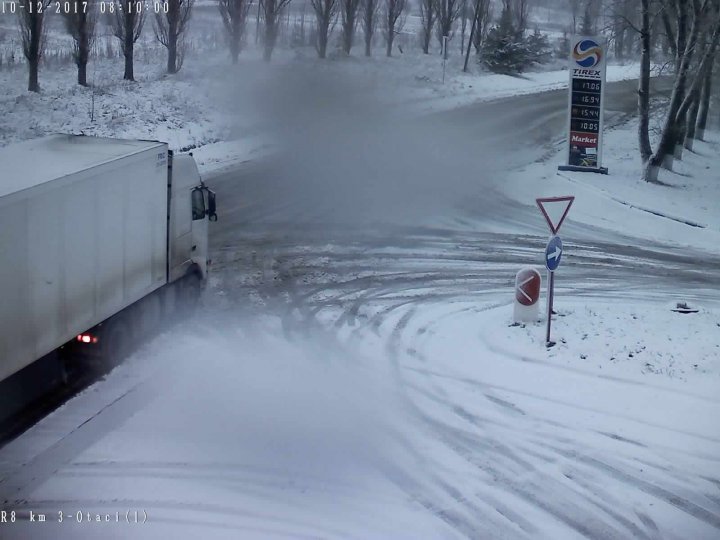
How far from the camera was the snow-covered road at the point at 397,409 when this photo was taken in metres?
7.64

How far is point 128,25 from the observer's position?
33.6 m

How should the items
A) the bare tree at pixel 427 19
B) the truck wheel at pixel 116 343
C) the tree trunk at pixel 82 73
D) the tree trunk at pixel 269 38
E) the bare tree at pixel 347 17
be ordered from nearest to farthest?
the truck wheel at pixel 116 343 → the tree trunk at pixel 82 73 → the tree trunk at pixel 269 38 → the bare tree at pixel 347 17 → the bare tree at pixel 427 19

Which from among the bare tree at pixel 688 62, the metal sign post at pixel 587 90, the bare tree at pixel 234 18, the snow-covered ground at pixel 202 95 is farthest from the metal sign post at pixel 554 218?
the bare tree at pixel 234 18

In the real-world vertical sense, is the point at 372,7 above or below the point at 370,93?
above

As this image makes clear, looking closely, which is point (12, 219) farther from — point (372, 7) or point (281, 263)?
point (372, 7)

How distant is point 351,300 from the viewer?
47.3 feet

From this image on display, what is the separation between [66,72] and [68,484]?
31.1m

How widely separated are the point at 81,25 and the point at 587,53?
1828cm

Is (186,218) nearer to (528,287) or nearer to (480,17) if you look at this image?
(528,287)

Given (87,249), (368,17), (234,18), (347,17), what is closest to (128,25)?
(234,18)

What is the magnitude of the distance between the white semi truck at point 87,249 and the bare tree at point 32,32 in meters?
19.9

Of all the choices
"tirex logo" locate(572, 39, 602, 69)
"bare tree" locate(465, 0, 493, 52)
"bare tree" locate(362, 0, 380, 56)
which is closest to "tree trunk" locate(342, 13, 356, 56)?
"bare tree" locate(362, 0, 380, 56)

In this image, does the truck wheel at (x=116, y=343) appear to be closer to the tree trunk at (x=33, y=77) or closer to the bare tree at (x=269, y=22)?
the tree trunk at (x=33, y=77)

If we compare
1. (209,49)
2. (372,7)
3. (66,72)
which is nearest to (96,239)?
(66,72)
